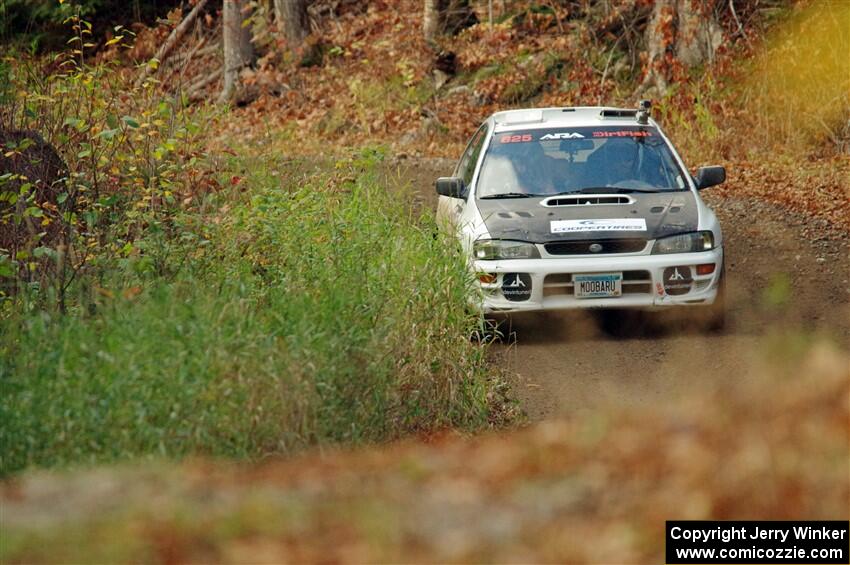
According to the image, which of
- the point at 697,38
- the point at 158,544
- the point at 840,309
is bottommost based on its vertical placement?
the point at 840,309

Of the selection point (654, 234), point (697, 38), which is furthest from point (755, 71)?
point (654, 234)

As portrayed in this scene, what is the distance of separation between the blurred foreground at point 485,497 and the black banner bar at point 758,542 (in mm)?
55

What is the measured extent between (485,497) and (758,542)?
1063 millimetres

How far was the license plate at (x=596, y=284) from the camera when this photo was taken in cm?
1016

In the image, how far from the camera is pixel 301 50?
31094 mm

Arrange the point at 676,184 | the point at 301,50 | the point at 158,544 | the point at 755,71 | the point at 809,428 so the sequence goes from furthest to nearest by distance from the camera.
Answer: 1. the point at 301,50
2. the point at 755,71
3. the point at 676,184
4. the point at 809,428
5. the point at 158,544

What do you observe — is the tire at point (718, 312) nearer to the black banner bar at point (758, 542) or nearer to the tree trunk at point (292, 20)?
the black banner bar at point (758, 542)

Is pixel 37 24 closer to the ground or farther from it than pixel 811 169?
farther from it

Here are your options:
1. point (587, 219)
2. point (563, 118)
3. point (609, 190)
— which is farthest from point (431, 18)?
point (587, 219)

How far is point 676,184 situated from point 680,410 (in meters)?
5.05

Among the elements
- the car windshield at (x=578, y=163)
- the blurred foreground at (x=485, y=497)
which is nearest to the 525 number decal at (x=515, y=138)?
the car windshield at (x=578, y=163)

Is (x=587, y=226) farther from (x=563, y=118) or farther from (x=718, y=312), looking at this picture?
(x=563, y=118)

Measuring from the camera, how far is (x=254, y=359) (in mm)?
6922

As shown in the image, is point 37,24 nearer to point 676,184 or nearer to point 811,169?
point 811,169
